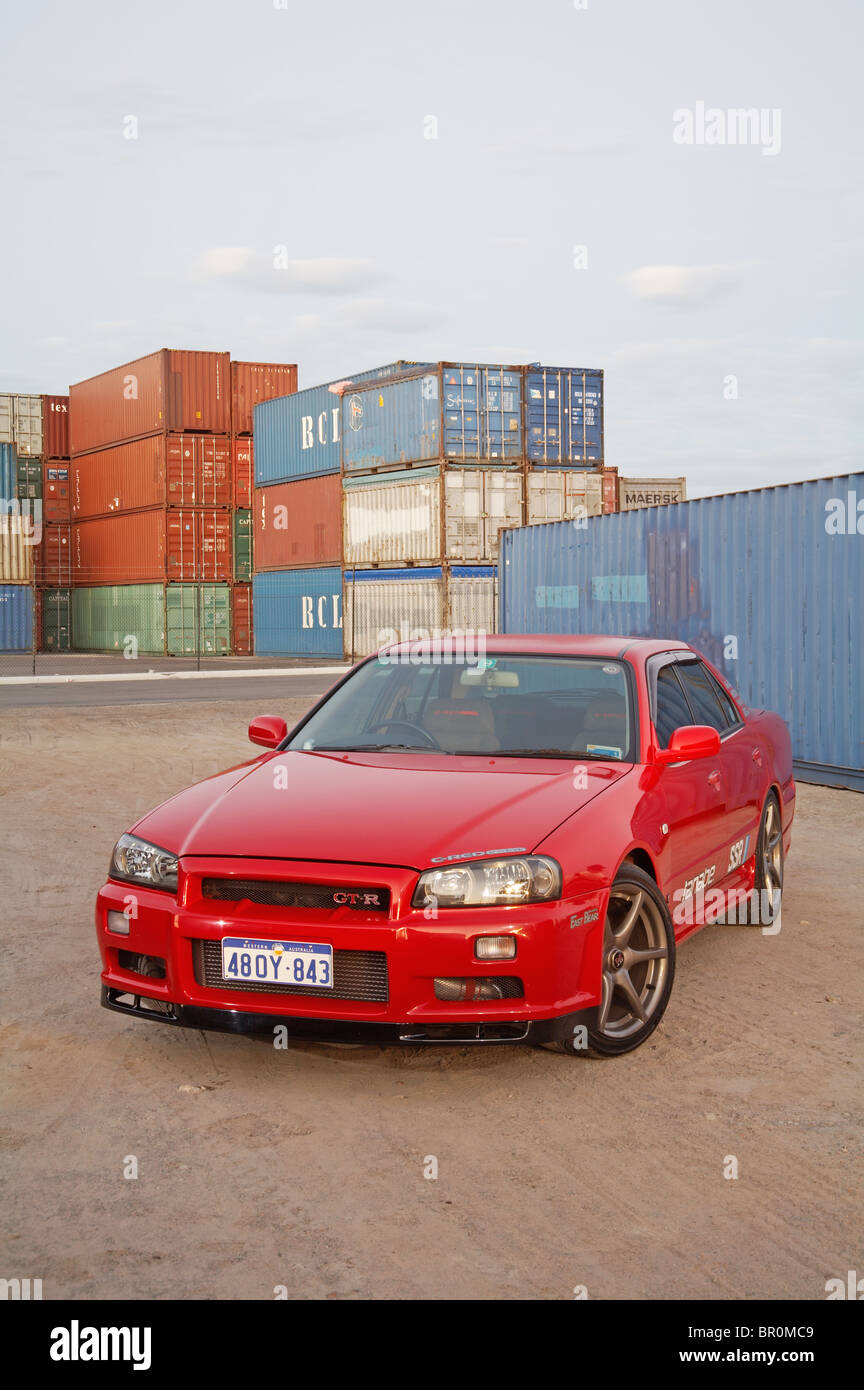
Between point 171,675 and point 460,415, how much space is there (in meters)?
9.22

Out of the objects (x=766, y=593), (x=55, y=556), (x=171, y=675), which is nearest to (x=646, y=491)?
(x=171, y=675)

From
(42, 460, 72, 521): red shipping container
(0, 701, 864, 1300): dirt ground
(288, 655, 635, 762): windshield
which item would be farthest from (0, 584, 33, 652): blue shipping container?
(0, 701, 864, 1300): dirt ground

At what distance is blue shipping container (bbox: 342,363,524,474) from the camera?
3266 cm

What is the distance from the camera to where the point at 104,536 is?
161ft

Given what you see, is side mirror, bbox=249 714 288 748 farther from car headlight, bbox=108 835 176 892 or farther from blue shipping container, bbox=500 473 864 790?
blue shipping container, bbox=500 473 864 790

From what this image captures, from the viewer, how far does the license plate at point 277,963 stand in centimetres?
411

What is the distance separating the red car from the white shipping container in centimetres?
2777

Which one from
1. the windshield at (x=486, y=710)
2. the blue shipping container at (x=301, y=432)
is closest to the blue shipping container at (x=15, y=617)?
the blue shipping container at (x=301, y=432)

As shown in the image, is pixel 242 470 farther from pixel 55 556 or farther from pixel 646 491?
pixel 646 491

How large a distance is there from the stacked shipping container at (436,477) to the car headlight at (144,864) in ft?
91.5

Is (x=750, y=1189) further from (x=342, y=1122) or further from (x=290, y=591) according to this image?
(x=290, y=591)
